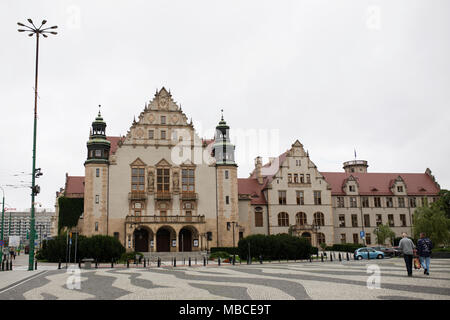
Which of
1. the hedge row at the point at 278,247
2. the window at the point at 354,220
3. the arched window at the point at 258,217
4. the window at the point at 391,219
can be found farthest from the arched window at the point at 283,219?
the window at the point at 391,219

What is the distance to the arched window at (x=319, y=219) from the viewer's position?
2547 inches

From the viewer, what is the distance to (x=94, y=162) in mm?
54656

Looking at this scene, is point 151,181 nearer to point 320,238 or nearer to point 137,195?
point 137,195

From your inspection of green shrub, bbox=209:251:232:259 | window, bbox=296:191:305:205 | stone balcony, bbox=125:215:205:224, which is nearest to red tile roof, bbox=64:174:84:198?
stone balcony, bbox=125:215:205:224

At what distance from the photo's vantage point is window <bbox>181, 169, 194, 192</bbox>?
5797 centimetres

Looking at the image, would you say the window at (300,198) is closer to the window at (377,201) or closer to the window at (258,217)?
the window at (258,217)

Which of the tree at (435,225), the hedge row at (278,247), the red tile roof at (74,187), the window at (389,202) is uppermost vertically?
the red tile roof at (74,187)

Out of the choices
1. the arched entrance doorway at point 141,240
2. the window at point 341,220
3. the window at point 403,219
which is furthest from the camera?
the window at point 403,219

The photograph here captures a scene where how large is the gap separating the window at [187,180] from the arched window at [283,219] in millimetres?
14234

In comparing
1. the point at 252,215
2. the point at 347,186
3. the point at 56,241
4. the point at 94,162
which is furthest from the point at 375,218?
the point at 56,241

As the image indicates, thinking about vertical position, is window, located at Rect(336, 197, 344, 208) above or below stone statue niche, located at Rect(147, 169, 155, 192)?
below

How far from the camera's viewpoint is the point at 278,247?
4516 cm

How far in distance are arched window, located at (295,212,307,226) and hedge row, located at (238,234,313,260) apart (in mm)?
18219

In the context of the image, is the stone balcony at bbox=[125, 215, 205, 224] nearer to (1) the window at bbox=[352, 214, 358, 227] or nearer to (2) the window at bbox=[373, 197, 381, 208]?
(1) the window at bbox=[352, 214, 358, 227]
